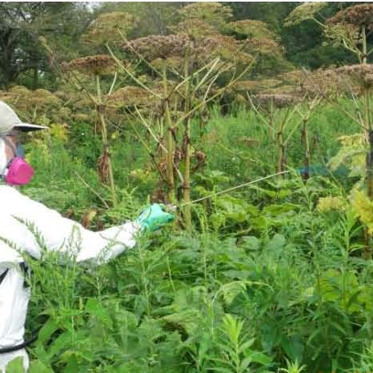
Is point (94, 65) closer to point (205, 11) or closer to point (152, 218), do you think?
point (205, 11)

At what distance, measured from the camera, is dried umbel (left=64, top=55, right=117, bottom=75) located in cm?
562

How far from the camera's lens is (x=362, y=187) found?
4.48m

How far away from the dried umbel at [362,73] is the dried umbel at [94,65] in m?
1.72

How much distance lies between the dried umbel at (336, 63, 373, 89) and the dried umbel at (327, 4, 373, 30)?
0.79 meters

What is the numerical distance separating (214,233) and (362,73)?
1.29 meters

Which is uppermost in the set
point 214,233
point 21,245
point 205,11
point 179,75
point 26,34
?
point 205,11

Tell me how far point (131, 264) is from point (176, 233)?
104cm

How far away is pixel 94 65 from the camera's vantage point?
5699 millimetres

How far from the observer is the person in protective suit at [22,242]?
328 cm

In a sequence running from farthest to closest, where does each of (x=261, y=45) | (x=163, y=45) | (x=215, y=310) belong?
(x=261, y=45) < (x=163, y=45) < (x=215, y=310)

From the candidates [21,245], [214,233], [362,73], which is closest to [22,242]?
[21,245]

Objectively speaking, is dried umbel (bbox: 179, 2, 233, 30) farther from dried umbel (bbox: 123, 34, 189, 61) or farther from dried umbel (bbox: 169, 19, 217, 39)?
dried umbel (bbox: 123, 34, 189, 61)

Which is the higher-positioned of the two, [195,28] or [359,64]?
[195,28]

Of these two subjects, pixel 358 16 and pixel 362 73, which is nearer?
pixel 362 73
